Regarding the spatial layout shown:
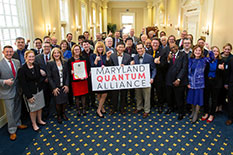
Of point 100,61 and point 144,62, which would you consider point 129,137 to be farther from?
point 100,61

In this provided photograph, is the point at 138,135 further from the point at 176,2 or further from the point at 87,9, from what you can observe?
the point at 87,9

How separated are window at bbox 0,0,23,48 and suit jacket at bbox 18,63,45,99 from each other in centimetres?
189

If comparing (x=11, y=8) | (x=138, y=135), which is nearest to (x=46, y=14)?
(x=11, y=8)

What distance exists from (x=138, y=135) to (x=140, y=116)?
0.78 metres

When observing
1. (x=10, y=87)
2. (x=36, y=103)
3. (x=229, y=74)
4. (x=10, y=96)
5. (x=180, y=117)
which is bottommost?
(x=180, y=117)

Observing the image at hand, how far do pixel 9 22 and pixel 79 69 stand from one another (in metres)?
2.67

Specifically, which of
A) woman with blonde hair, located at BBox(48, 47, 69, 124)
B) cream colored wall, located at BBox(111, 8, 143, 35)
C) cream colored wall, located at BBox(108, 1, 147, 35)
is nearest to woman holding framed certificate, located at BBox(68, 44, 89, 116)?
A: woman with blonde hair, located at BBox(48, 47, 69, 124)

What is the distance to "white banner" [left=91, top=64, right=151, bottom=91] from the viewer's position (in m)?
3.96

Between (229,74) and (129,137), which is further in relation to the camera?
(229,74)

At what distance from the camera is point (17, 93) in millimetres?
3539

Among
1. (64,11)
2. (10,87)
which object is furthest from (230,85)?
(64,11)

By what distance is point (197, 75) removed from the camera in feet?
11.9

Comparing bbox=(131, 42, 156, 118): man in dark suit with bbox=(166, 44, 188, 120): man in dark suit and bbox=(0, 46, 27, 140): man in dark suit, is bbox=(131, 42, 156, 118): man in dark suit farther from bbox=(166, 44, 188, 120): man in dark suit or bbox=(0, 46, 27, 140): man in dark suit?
bbox=(0, 46, 27, 140): man in dark suit

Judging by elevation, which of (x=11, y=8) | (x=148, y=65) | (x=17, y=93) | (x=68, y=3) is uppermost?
(x=68, y=3)
